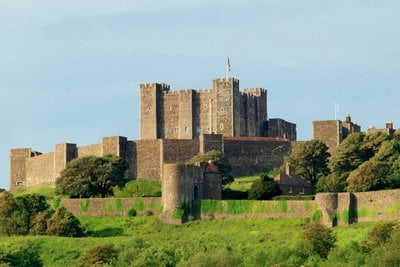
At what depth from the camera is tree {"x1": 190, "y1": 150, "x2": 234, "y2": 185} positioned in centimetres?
9144

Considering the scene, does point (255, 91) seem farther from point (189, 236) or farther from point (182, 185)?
point (189, 236)

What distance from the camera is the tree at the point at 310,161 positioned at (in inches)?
3620

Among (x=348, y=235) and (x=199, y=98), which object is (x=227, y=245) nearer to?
(x=348, y=235)

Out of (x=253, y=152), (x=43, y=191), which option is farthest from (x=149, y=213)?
(x=43, y=191)

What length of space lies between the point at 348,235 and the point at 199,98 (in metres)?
25.5

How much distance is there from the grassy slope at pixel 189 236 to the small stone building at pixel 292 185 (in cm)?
610

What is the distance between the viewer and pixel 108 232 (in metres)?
84.0

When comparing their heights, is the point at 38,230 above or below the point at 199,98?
below

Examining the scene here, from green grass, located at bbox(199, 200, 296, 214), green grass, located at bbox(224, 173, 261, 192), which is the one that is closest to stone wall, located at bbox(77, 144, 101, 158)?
green grass, located at bbox(224, 173, 261, 192)

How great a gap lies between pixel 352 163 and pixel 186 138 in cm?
1318

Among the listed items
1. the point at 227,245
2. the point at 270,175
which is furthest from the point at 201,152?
the point at 227,245

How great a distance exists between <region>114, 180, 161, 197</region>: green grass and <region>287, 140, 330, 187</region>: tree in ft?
24.6

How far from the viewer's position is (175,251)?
76562 mm

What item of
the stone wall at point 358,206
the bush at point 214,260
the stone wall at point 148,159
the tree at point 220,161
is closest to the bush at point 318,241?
the stone wall at point 358,206
